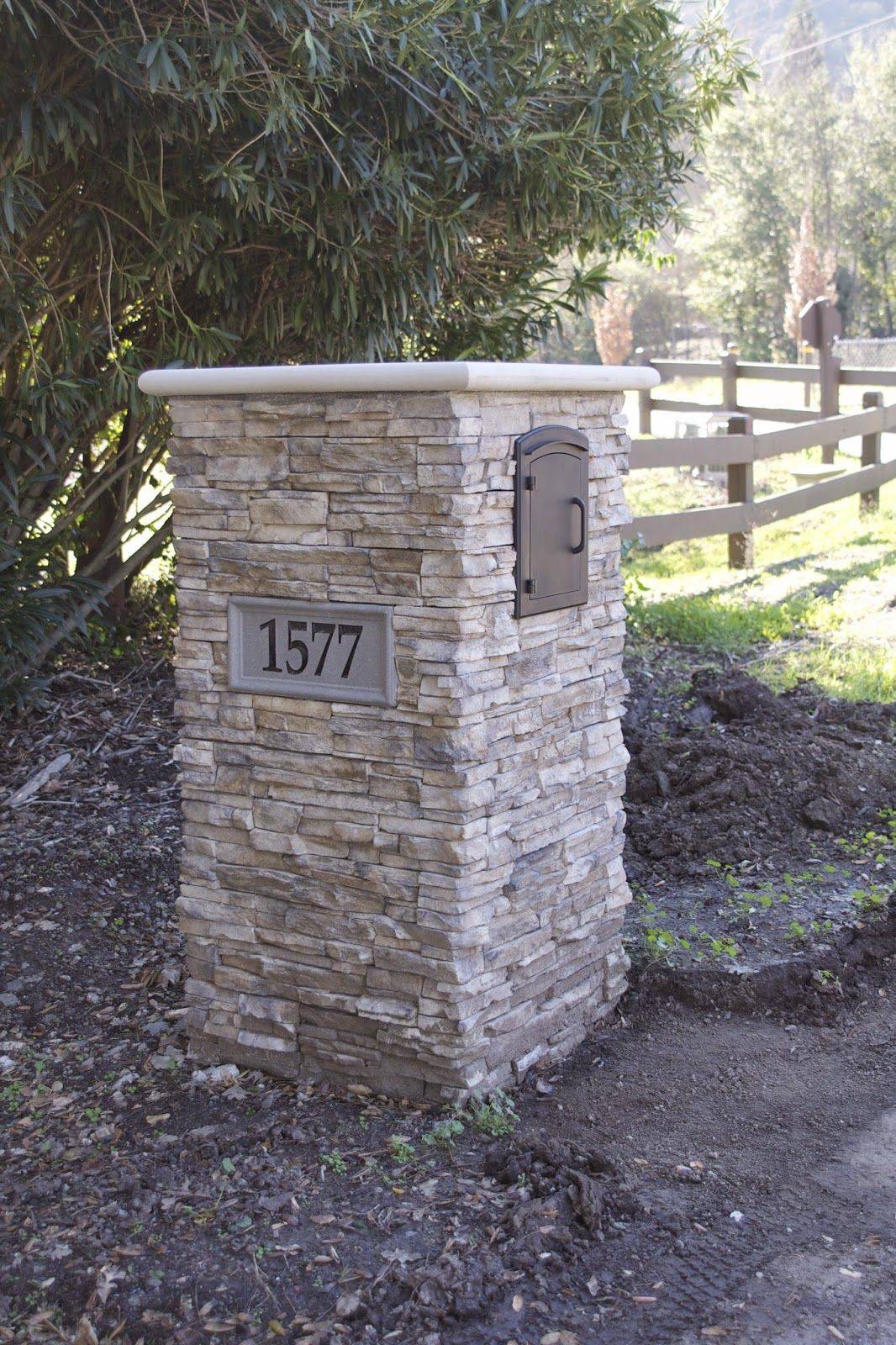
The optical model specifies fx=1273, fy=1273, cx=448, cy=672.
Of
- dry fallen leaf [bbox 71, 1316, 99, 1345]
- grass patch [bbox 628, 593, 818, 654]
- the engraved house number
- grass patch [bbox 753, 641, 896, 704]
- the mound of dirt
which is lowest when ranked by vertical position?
dry fallen leaf [bbox 71, 1316, 99, 1345]

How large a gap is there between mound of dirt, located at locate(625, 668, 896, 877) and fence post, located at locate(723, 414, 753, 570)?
3631 millimetres

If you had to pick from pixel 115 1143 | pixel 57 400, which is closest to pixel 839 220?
pixel 57 400

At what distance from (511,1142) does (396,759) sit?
936 mm

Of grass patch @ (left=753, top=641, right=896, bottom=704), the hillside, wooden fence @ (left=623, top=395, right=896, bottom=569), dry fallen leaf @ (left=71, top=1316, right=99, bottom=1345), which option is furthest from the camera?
the hillside

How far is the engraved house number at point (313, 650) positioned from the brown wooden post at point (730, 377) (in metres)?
12.0

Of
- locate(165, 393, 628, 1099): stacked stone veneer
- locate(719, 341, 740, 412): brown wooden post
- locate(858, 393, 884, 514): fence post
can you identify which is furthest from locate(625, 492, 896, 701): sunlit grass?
locate(719, 341, 740, 412): brown wooden post

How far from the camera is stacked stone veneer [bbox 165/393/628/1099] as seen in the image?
296 cm

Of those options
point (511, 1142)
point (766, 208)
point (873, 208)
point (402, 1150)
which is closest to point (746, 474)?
point (511, 1142)

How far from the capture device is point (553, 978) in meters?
3.45

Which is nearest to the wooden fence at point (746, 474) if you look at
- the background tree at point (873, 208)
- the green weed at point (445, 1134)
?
the green weed at point (445, 1134)

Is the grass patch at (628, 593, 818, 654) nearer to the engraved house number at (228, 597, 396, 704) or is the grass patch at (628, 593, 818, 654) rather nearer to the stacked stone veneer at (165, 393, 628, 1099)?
the stacked stone veneer at (165, 393, 628, 1099)

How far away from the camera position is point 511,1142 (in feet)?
9.78

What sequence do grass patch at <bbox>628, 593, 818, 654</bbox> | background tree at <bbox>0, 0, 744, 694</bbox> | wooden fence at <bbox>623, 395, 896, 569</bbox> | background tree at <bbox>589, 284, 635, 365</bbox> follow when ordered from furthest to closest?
background tree at <bbox>589, 284, 635, 365</bbox> < wooden fence at <bbox>623, 395, 896, 569</bbox> < grass patch at <bbox>628, 593, 818, 654</bbox> < background tree at <bbox>0, 0, 744, 694</bbox>

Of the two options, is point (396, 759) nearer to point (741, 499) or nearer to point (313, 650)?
point (313, 650)
